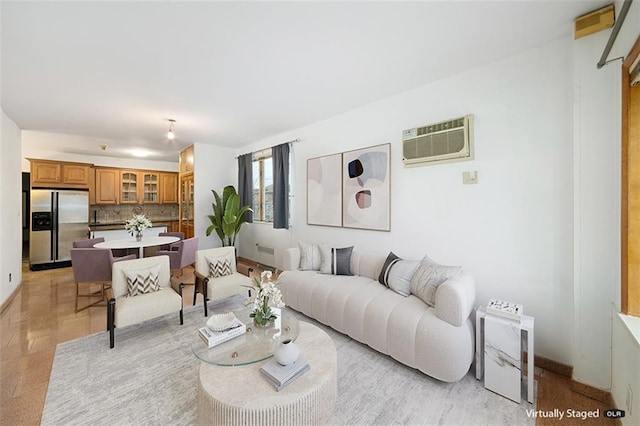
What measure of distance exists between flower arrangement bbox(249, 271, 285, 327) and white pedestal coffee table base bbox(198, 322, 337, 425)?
0.33 metres

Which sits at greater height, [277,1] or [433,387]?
[277,1]

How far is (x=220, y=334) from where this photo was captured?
1.84 meters

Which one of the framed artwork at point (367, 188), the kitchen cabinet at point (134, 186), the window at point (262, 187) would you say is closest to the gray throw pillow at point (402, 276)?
the framed artwork at point (367, 188)

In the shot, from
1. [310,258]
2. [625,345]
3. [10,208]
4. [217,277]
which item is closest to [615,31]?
[625,345]

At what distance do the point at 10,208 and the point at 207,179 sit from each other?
9.60 ft

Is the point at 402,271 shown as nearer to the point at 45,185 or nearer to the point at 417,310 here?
the point at 417,310

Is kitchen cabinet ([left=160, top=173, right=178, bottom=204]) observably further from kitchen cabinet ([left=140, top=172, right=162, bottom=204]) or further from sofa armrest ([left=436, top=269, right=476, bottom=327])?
sofa armrest ([left=436, top=269, right=476, bottom=327])

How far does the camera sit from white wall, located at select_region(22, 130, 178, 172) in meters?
4.86

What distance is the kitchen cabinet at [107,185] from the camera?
6.44 m

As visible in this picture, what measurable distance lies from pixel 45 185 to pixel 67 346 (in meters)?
5.18

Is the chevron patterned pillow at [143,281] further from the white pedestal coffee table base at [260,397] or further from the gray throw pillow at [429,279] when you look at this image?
the gray throw pillow at [429,279]

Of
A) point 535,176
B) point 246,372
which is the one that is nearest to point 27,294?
point 246,372

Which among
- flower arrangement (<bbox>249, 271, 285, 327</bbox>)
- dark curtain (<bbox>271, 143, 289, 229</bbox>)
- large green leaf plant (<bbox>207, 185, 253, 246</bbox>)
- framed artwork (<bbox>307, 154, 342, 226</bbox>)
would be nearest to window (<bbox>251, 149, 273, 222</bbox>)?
large green leaf plant (<bbox>207, 185, 253, 246</bbox>)

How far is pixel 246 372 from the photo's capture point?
1.61 metres
